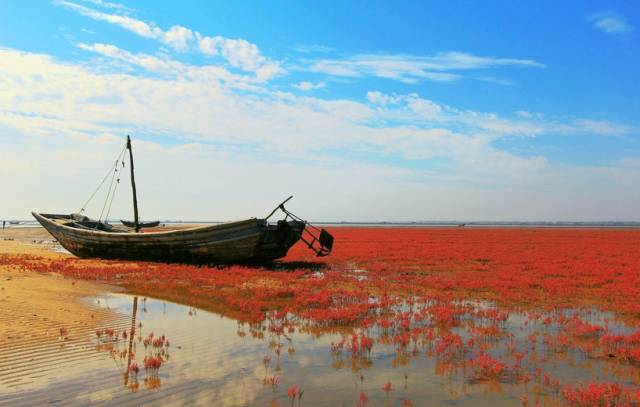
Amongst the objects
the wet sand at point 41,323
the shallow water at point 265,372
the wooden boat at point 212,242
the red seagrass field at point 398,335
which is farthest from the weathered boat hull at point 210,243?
the shallow water at point 265,372

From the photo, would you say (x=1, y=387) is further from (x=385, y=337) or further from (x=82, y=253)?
(x=82, y=253)

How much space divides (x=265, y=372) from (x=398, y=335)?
383cm

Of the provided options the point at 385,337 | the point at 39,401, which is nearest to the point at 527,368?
the point at 385,337

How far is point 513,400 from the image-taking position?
6984 millimetres

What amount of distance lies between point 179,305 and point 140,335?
3.91 m

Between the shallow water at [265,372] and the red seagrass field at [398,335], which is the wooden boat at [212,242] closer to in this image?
the red seagrass field at [398,335]

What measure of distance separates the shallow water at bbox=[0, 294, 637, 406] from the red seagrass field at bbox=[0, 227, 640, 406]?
4cm

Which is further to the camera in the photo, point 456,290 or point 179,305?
point 456,290

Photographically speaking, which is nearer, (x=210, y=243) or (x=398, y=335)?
(x=398, y=335)

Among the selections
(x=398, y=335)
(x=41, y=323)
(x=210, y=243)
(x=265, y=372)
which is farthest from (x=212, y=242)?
(x=265, y=372)

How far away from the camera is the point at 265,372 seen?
314 inches

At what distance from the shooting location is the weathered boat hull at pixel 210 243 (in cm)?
2381

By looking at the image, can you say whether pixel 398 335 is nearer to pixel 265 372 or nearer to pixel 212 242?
pixel 265 372

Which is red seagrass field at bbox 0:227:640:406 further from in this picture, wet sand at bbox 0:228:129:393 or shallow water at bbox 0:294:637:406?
wet sand at bbox 0:228:129:393
